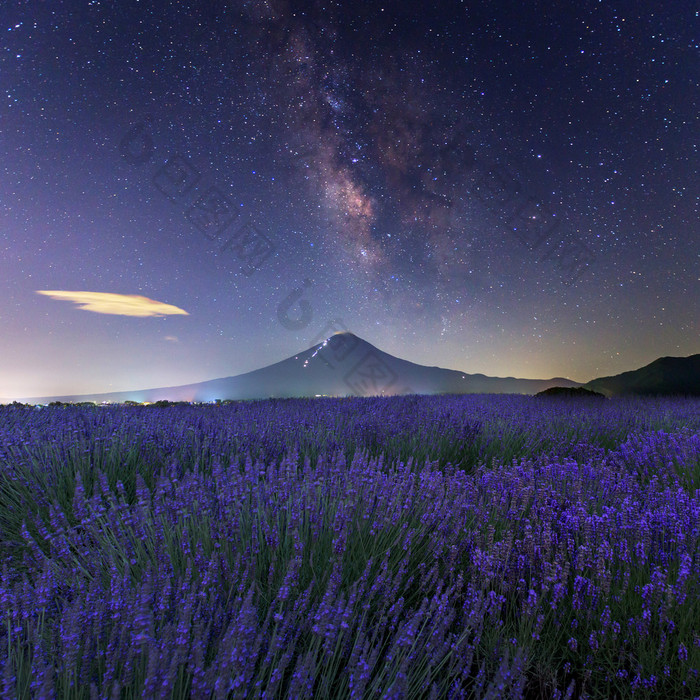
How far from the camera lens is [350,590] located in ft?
4.62

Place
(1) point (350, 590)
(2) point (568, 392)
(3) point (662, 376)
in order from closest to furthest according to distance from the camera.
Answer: (1) point (350, 590), (2) point (568, 392), (3) point (662, 376)

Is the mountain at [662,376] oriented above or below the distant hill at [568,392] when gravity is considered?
above

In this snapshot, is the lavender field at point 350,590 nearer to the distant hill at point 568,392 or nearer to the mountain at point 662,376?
the distant hill at point 568,392

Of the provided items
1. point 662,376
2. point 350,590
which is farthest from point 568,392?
point 662,376

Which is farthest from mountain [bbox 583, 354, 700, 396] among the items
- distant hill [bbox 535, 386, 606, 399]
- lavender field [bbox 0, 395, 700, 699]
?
lavender field [bbox 0, 395, 700, 699]

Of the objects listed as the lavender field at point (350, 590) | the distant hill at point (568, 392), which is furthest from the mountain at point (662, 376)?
the lavender field at point (350, 590)

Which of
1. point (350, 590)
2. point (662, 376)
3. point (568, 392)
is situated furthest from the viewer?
point (662, 376)

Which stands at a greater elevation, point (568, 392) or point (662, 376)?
point (662, 376)

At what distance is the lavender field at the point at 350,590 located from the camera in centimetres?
98

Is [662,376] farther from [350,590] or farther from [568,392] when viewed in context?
[350,590]

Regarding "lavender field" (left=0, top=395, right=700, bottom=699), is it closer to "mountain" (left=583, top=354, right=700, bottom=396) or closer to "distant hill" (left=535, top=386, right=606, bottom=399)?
"distant hill" (left=535, top=386, right=606, bottom=399)

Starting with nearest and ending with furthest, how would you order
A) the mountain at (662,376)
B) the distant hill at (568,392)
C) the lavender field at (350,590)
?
the lavender field at (350,590)
the distant hill at (568,392)
the mountain at (662,376)

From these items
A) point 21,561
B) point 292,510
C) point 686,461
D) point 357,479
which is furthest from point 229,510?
point 686,461

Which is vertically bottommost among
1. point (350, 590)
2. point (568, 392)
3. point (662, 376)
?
point (350, 590)
